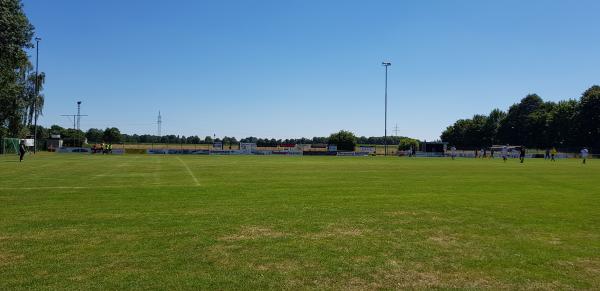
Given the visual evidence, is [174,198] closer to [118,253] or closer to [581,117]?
[118,253]

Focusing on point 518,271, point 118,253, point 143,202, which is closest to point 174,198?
point 143,202

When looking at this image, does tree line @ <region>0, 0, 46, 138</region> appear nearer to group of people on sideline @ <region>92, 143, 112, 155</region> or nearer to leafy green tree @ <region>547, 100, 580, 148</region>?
group of people on sideline @ <region>92, 143, 112, 155</region>

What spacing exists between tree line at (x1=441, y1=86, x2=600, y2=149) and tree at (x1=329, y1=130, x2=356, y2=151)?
43174 mm

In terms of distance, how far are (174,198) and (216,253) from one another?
25.6 ft

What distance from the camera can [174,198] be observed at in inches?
586

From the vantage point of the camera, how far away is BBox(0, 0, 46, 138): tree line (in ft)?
92.6

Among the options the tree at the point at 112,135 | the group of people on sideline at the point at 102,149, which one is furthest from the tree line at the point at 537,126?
the tree at the point at 112,135

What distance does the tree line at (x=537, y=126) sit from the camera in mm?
96312

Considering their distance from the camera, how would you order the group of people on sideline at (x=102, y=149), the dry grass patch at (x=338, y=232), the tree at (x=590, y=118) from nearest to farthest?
the dry grass patch at (x=338, y=232)
the group of people on sideline at (x=102, y=149)
the tree at (x=590, y=118)

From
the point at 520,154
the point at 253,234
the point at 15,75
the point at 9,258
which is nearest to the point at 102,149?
the point at 15,75

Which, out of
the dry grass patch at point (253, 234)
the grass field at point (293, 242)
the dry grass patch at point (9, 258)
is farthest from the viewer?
the dry grass patch at point (253, 234)

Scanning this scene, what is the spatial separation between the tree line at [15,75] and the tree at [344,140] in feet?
233

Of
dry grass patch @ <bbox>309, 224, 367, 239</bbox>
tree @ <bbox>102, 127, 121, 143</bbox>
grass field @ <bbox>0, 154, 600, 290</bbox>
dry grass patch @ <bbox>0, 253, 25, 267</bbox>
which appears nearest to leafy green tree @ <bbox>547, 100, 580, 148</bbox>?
grass field @ <bbox>0, 154, 600, 290</bbox>

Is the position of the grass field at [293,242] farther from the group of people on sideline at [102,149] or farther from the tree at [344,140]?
the tree at [344,140]
